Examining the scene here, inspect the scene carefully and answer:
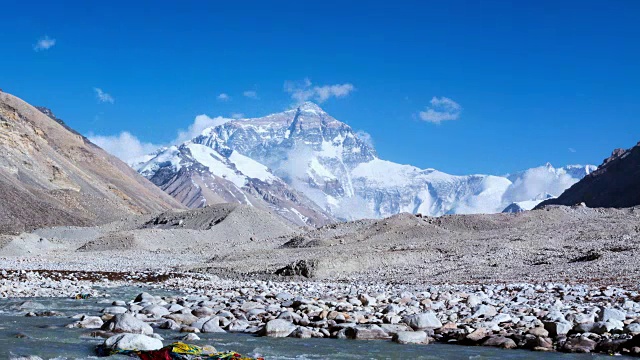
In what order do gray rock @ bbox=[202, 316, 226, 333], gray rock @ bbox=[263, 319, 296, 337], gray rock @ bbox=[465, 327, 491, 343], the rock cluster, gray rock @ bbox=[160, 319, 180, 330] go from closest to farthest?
the rock cluster, gray rock @ bbox=[465, 327, 491, 343], gray rock @ bbox=[263, 319, 296, 337], gray rock @ bbox=[202, 316, 226, 333], gray rock @ bbox=[160, 319, 180, 330]

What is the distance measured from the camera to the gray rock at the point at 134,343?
14.1m

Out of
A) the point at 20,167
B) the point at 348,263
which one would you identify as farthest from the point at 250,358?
the point at 20,167

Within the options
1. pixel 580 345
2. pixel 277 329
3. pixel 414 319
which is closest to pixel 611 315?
pixel 580 345

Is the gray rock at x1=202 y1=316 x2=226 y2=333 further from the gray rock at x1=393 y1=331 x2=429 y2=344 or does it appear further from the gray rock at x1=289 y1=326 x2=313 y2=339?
the gray rock at x1=393 y1=331 x2=429 y2=344

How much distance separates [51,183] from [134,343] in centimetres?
12554

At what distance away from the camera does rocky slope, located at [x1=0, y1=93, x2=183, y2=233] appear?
10681 centimetres

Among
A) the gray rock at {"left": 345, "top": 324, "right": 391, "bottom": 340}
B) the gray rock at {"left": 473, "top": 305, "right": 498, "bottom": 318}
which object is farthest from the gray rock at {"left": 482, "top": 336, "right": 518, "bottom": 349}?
the gray rock at {"left": 473, "top": 305, "right": 498, "bottom": 318}

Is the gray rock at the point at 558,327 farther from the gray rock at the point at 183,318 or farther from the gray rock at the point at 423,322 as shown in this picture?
the gray rock at the point at 183,318

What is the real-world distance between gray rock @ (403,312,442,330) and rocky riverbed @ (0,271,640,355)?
23 millimetres

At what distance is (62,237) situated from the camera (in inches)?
3529

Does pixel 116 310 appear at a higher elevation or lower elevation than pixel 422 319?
higher

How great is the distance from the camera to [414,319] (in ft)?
57.2

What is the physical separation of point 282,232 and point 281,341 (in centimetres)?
7589

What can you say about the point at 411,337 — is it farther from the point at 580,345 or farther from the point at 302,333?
the point at 580,345
